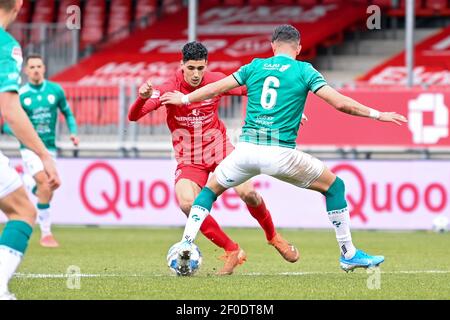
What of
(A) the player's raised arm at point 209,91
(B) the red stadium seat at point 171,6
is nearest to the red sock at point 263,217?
(A) the player's raised arm at point 209,91

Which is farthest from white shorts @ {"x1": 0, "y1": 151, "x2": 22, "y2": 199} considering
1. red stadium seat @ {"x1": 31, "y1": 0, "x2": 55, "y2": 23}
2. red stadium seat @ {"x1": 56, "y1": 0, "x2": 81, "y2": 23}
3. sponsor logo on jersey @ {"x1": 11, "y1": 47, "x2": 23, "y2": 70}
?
red stadium seat @ {"x1": 31, "y1": 0, "x2": 55, "y2": 23}

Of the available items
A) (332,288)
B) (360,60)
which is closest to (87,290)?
(332,288)

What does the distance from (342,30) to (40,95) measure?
12604 mm

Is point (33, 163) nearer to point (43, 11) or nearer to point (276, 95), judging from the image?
point (276, 95)

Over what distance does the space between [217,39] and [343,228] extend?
60.8 feet

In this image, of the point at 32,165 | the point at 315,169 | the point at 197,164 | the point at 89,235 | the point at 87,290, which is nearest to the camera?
the point at 87,290

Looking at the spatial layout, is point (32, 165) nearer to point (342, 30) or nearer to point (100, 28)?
point (342, 30)

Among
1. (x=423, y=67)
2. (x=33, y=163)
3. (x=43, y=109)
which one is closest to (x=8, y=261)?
(x=33, y=163)

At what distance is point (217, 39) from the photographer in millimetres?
28750

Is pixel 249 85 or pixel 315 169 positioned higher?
pixel 249 85

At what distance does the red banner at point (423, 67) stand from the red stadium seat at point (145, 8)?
7808 millimetres

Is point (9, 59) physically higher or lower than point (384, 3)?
lower

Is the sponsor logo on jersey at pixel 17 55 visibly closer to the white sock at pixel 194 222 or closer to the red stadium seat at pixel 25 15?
the white sock at pixel 194 222

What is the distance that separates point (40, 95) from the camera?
16.4 metres
